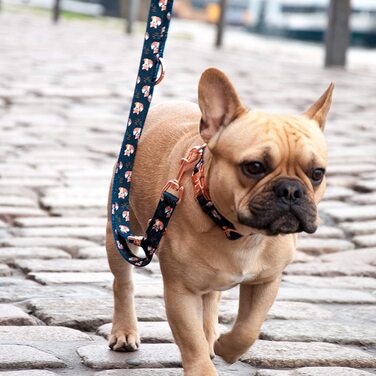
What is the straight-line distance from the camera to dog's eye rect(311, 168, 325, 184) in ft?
10.2

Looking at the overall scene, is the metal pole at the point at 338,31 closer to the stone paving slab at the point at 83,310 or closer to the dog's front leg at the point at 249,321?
the stone paving slab at the point at 83,310

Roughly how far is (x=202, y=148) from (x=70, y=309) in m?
1.08

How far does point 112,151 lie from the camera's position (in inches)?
301

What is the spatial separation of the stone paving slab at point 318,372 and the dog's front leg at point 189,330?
344mm

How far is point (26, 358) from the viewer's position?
11.4 ft

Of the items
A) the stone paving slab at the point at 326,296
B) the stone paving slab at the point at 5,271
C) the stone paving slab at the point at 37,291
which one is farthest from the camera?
the stone paving slab at the point at 5,271

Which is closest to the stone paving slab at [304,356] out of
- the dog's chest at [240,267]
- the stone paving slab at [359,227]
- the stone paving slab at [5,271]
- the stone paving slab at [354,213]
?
the dog's chest at [240,267]

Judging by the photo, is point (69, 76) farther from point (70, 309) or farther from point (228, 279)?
point (228, 279)

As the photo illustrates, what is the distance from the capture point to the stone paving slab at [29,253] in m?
4.95

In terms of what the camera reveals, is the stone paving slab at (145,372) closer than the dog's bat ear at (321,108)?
No

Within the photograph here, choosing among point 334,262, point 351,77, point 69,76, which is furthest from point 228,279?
point 351,77

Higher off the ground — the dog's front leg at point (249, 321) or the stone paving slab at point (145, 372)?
the dog's front leg at point (249, 321)

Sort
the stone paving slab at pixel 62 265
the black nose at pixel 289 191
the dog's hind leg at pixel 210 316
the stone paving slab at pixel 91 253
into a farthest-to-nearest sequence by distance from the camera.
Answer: the stone paving slab at pixel 91 253
the stone paving slab at pixel 62 265
the dog's hind leg at pixel 210 316
the black nose at pixel 289 191

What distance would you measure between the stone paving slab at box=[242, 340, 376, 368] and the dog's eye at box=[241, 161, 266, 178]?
2.88ft
